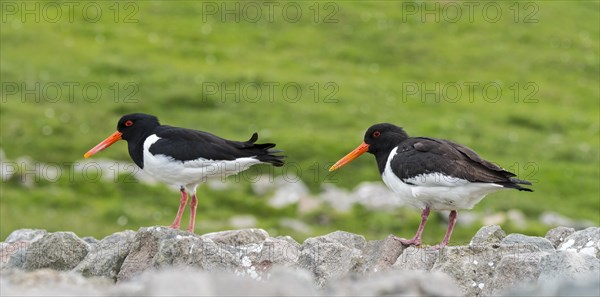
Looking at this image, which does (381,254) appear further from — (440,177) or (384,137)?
(384,137)

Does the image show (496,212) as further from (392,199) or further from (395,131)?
(395,131)

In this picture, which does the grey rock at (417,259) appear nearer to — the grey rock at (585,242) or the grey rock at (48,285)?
the grey rock at (585,242)

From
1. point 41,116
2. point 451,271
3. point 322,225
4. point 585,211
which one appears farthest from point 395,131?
point 41,116

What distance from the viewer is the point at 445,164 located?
38.3ft

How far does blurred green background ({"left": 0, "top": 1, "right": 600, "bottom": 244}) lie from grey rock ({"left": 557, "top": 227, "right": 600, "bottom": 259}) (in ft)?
40.4

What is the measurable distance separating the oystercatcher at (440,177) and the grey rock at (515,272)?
1.35 m

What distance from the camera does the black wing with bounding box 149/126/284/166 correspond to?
13.1 m

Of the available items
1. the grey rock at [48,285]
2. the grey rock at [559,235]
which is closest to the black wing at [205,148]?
the grey rock at [559,235]

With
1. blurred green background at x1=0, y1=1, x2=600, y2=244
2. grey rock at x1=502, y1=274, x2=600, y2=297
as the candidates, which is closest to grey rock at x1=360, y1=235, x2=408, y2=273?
grey rock at x1=502, y1=274, x2=600, y2=297

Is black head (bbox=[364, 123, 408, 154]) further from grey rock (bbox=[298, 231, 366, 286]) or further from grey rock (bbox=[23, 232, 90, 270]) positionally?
grey rock (bbox=[23, 232, 90, 270])

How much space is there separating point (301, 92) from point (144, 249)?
21395mm

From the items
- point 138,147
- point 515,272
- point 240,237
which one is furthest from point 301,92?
point 515,272

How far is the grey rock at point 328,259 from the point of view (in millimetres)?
10703

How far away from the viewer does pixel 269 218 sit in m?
24.6
